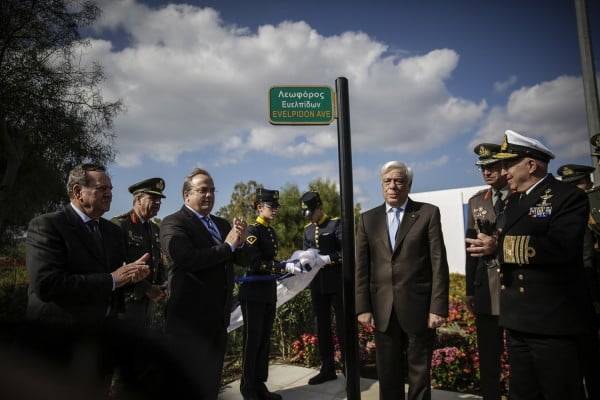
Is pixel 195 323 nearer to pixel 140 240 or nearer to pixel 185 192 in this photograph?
pixel 185 192

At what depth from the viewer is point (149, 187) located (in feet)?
16.6

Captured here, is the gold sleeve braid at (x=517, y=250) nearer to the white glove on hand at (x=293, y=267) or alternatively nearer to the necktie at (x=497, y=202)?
the necktie at (x=497, y=202)

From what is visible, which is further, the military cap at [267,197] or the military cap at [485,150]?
the military cap at [267,197]

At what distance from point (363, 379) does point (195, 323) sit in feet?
8.48

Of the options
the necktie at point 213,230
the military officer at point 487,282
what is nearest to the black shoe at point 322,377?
the military officer at point 487,282

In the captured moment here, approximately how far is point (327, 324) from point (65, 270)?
128 inches

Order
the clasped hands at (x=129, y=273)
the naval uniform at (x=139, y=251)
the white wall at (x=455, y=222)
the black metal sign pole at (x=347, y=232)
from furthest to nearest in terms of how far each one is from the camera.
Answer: the white wall at (x=455, y=222), the naval uniform at (x=139, y=251), the black metal sign pole at (x=347, y=232), the clasped hands at (x=129, y=273)

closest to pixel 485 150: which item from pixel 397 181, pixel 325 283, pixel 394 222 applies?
pixel 397 181

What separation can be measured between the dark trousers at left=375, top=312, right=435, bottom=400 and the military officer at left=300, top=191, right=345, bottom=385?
4.48 ft

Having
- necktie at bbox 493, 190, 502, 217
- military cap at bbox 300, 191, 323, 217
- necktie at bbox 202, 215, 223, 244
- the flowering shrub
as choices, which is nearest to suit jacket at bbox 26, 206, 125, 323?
necktie at bbox 202, 215, 223, 244

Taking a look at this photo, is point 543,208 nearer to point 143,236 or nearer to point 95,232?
point 95,232

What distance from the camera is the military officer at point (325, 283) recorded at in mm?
4848

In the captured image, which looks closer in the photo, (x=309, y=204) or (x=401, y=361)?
(x=401, y=361)

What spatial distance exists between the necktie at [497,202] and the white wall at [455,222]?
1243cm
